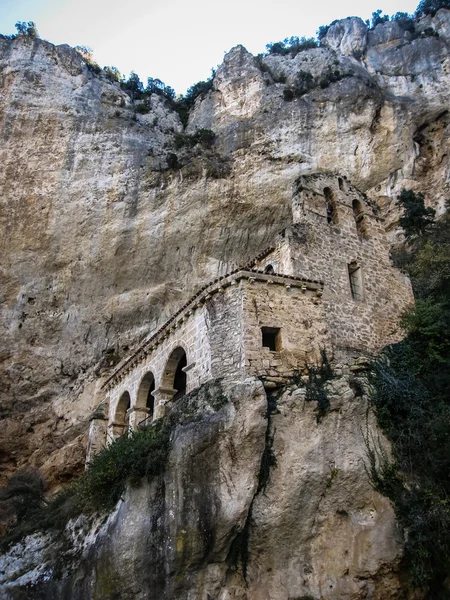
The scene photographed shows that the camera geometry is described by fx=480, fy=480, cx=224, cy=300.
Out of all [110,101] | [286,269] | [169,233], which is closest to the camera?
[286,269]

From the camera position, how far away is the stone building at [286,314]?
1372 cm

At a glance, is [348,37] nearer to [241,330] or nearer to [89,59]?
[89,59]

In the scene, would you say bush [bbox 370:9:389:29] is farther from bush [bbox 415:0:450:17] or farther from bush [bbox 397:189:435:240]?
bush [bbox 397:189:435:240]

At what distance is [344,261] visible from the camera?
744 inches

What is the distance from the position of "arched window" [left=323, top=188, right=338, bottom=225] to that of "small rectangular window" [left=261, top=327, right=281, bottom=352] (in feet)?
24.9

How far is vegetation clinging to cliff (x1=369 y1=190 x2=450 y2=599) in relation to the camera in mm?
10219

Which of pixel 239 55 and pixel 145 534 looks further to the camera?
pixel 239 55

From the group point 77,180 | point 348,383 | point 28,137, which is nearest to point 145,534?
point 348,383

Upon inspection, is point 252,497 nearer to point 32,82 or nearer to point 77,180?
point 77,180

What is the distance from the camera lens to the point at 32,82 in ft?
91.9

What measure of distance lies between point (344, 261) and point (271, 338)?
6.26 metres

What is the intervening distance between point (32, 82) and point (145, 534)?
1054 inches

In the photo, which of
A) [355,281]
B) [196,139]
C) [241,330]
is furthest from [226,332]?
[196,139]

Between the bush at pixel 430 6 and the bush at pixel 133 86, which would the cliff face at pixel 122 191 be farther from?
the bush at pixel 430 6
